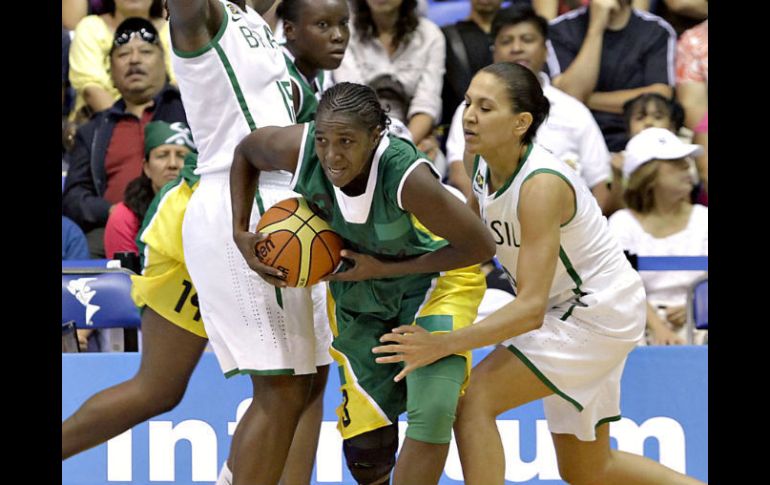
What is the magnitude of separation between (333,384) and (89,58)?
3.13m

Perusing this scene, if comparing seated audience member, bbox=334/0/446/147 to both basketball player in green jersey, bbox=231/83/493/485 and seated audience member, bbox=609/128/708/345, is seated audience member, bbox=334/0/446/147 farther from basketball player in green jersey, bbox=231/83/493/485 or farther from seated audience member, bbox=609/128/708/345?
basketball player in green jersey, bbox=231/83/493/485

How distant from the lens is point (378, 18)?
271 inches

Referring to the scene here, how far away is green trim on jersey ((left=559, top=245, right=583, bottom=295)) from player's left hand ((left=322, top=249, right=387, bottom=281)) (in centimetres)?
63

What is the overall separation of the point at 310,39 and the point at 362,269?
103 cm

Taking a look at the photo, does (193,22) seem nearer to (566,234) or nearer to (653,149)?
(566,234)

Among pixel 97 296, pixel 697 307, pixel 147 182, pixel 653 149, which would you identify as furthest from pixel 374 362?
pixel 653 149

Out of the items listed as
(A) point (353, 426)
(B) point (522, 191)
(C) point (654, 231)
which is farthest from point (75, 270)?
(C) point (654, 231)

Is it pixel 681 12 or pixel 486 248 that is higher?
pixel 681 12

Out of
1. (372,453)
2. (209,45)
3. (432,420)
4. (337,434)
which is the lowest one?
(337,434)

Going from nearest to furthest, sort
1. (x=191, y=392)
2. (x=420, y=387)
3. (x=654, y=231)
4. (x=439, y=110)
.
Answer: (x=420, y=387) < (x=191, y=392) < (x=654, y=231) < (x=439, y=110)

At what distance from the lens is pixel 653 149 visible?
6215 mm

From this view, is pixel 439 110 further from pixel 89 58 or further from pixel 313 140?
pixel 313 140

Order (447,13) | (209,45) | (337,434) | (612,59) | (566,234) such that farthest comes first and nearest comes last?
(447,13) < (612,59) < (337,434) < (566,234) < (209,45)

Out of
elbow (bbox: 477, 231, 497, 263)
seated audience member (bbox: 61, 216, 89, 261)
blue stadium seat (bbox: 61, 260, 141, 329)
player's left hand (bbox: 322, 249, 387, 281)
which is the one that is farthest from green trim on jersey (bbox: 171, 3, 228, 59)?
seated audience member (bbox: 61, 216, 89, 261)
